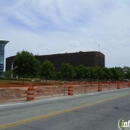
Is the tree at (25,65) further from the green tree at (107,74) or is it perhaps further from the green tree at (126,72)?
the green tree at (126,72)

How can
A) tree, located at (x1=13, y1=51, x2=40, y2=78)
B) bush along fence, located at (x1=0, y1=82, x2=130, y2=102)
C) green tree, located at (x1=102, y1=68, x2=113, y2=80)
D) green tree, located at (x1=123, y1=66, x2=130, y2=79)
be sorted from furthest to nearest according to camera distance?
1. green tree, located at (x1=123, y1=66, x2=130, y2=79)
2. green tree, located at (x1=102, y1=68, x2=113, y2=80)
3. tree, located at (x1=13, y1=51, x2=40, y2=78)
4. bush along fence, located at (x1=0, y1=82, x2=130, y2=102)

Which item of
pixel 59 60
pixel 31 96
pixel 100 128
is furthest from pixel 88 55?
pixel 100 128

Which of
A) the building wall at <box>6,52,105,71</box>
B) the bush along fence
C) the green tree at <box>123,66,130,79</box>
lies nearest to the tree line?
the bush along fence

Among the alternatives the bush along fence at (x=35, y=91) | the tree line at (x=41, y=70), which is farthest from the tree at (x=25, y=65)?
the bush along fence at (x=35, y=91)

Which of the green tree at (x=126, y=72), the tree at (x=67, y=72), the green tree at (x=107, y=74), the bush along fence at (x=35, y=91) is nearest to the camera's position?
the bush along fence at (x=35, y=91)

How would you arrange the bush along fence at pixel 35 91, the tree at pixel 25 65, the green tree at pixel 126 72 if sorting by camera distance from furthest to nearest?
the green tree at pixel 126 72
the tree at pixel 25 65
the bush along fence at pixel 35 91

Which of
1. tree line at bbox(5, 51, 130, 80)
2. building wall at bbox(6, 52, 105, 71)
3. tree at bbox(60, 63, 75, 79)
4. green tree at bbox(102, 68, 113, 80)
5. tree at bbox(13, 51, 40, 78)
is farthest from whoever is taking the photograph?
building wall at bbox(6, 52, 105, 71)

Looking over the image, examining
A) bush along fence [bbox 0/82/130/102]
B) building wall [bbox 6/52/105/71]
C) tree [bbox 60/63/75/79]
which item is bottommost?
bush along fence [bbox 0/82/130/102]

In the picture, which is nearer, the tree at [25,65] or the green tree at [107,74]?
the tree at [25,65]

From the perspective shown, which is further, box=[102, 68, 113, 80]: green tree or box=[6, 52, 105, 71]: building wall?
box=[6, 52, 105, 71]: building wall

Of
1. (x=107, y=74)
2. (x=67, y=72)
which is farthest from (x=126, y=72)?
(x=67, y=72)

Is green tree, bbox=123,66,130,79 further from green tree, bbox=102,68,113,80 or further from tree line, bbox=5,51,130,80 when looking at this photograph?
green tree, bbox=102,68,113,80

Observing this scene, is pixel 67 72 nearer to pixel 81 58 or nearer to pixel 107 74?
pixel 107 74

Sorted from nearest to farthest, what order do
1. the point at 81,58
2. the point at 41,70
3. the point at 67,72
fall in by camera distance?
the point at 41,70 → the point at 67,72 → the point at 81,58
